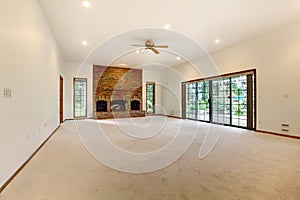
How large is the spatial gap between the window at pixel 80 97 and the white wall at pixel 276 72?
7.26 metres

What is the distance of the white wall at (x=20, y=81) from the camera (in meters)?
2.03

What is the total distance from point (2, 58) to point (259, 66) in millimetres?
6022

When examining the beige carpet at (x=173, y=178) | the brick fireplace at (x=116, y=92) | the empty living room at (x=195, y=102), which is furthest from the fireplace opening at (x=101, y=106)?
the beige carpet at (x=173, y=178)

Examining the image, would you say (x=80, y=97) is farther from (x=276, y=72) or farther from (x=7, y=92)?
(x=276, y=72)

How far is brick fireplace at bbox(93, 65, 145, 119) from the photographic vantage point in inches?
363

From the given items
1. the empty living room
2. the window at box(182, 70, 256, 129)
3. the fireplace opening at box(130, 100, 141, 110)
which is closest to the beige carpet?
the empty living room

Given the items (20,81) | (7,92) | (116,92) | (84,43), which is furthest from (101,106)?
(7,92)

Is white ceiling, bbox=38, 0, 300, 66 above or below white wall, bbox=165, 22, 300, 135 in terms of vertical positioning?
above

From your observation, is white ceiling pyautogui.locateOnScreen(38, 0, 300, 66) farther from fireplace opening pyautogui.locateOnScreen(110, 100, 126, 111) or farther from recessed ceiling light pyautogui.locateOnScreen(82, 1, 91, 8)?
fireplace opening pyautogui.locateOnScreen(110, 100, 126, 111)

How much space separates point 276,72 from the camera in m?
4.79

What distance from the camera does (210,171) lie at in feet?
7.82

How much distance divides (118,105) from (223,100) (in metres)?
5.59

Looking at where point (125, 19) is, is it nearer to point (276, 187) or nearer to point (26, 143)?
point (26, 143)

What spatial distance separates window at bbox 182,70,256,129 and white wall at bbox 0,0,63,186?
5.86 metres
